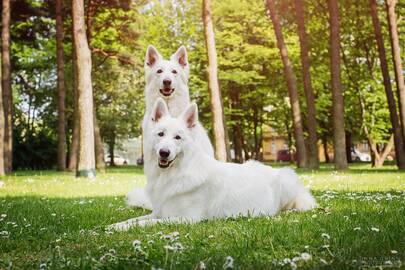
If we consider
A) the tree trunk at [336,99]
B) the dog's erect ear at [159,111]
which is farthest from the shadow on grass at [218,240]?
the tree trunk at [336,99]

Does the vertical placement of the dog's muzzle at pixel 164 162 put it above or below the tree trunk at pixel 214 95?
below

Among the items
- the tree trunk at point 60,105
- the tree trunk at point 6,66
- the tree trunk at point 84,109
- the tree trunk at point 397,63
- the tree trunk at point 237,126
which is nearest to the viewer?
the tree trunk at point 84,109

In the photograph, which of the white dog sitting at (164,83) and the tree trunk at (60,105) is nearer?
the white dog sitting at (164,83)

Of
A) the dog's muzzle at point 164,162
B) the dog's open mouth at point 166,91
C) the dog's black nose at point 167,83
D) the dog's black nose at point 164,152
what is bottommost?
the dog's muzzle at point 164,162

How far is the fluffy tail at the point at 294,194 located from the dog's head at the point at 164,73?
2746mm

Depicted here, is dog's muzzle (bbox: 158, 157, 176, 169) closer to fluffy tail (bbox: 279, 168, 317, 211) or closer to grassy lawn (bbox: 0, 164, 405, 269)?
grassy lawn (bbox: 0, 164, 405, 269)

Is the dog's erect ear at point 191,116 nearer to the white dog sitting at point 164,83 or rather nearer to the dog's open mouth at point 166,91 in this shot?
the white dog sitting at point 164,83

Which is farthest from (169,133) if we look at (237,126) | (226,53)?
(237,126)

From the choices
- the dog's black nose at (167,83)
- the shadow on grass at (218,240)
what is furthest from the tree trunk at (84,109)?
the shadow on grass at (218,240)

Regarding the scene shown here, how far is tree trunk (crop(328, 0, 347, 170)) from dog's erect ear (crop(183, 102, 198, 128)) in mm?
13951

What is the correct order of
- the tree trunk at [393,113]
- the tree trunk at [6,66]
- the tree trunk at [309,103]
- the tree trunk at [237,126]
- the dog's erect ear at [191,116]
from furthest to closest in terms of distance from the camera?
the tree trunk at [237,126], the tree trunk at [309,103], the tree trunk at [393,113], the tree trunk at [6,66], the dog's erect ear at [191,116]

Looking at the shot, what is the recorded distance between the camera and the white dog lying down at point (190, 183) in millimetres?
5953

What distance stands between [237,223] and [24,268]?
2763 mm

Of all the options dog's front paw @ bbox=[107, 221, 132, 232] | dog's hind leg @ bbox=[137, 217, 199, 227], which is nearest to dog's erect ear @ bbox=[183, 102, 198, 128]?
dog's hind leg @ bbox=[137, 217, 199, 227]
